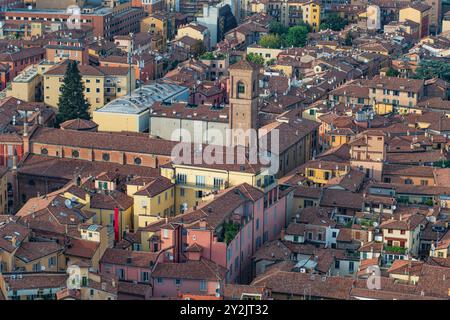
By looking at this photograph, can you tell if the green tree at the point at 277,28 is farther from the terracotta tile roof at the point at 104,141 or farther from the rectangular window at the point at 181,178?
the rectangular window at the point at 181,178

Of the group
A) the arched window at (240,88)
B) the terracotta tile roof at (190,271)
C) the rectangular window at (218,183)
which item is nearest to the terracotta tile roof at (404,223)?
the rectangular window at (218,183)

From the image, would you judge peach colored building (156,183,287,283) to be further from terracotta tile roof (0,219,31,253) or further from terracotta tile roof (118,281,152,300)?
terracotta tile roof (0,219,31,253)

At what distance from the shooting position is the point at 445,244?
22.6 m

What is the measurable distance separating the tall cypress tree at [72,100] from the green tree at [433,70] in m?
15.0

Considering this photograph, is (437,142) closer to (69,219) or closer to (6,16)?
(69,219)

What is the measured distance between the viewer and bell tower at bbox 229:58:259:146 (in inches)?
1174

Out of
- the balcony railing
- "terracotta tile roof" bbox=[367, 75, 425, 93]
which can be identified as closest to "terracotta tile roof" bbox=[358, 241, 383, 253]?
the balcony railing

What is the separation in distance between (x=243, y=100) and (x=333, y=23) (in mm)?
28543

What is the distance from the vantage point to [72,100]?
35.5 m

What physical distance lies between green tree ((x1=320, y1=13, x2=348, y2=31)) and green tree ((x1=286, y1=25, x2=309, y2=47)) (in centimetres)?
318

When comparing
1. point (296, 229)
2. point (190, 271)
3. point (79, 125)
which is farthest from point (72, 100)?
point (190, 271)

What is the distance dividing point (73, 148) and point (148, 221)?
20.0 feet
